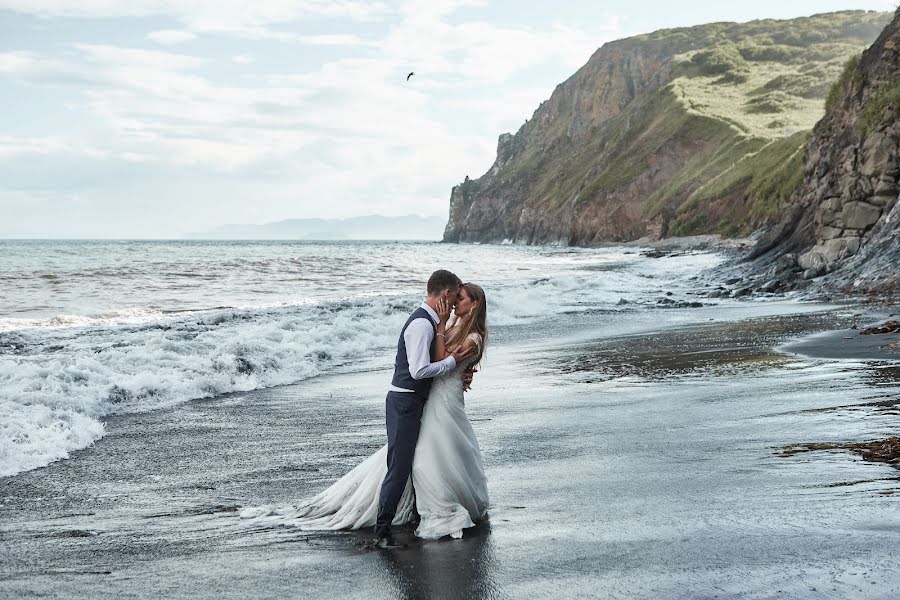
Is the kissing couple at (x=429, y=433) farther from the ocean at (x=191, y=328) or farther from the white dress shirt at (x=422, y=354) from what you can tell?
the ocean at (x=191, y=328)

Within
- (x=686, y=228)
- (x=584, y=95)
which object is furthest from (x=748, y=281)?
(x=584, y=95)

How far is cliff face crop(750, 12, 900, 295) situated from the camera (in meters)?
23.9

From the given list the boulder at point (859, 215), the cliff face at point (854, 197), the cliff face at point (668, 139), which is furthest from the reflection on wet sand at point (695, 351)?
the cliff face at point (668, 139)

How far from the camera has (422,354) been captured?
5.79 meters

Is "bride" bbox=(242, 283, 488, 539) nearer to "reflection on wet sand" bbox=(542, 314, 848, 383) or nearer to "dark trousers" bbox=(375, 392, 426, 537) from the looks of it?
"dark trousers" bbox=(375, 392, 426, 537)

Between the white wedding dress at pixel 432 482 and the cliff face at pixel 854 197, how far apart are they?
1833 cm

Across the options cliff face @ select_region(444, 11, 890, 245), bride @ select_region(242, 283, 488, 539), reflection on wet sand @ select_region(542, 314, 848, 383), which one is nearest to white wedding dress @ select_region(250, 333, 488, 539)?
bride @ select_region(242, 283, 488, 539)

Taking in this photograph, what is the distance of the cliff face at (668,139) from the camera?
75.5m

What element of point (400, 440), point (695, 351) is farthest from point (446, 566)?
point (695, 351)

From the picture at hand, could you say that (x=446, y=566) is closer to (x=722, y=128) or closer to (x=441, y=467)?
(x=441, y=467)

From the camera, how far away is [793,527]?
5.03m

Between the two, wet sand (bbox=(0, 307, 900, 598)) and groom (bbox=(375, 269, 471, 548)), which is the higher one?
groom (bbox=(375, 269, 471, 548))

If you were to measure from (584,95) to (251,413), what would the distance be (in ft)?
456

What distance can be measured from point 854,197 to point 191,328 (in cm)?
1981
